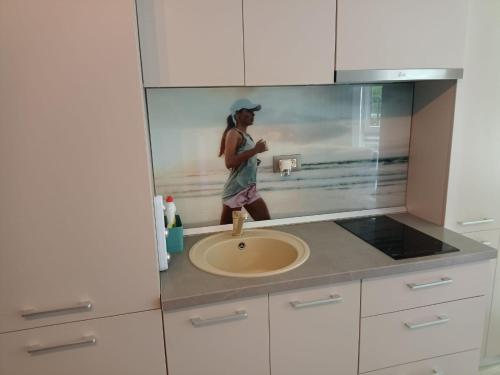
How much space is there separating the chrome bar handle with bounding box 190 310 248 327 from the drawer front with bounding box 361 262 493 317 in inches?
19.4

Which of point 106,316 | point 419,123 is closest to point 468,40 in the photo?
point 419,123

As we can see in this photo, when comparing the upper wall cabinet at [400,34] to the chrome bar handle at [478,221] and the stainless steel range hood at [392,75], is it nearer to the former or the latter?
the stainless steel range hood at [392,75]

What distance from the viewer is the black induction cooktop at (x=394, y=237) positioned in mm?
1493

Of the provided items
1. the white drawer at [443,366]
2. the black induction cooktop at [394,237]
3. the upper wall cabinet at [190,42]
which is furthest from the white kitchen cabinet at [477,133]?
the upper wall cabinet at [190,42]

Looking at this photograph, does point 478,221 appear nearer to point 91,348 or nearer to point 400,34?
point 400,34

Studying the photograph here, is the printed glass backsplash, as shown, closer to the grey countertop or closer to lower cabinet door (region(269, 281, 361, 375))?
the grey countertop

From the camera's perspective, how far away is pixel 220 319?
124 cm

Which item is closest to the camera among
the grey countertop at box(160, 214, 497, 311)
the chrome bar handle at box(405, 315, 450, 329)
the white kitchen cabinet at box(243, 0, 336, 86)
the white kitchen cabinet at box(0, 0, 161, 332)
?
the white kitchen cabinet at box(0, 0, 161, 332)

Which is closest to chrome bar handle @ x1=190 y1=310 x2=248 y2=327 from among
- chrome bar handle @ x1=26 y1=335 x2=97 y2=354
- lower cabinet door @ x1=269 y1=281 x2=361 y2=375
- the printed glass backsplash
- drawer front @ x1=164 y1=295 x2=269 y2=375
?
drawer front @ x1=164 y1=295 x2=269 y2=375

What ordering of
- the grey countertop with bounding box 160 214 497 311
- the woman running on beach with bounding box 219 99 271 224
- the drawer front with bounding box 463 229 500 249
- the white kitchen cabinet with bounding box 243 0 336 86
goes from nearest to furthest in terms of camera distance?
the grey countertop with bounding box 160 214 497 311
the white kitchen cabinet with bounding box 243 0 336 86
the woman running on beach with bounding box 219 99 271 224
the drawer front with bounding box 463 229 500 249

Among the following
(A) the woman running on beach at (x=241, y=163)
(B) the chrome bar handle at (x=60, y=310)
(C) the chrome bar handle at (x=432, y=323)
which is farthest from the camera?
(A) the woman running on beach at (x=241, y=163)

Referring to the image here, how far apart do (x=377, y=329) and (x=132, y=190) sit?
43.8 inches

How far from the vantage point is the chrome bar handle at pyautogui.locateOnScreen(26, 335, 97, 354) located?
1132 mm

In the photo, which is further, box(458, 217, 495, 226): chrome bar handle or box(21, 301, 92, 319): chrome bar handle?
box(458, 217, 495, 226): chrome bar handle
